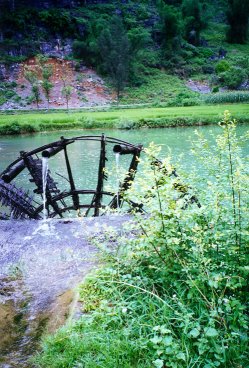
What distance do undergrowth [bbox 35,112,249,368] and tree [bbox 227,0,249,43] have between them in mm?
106173

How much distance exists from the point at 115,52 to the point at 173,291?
74766 millimetres

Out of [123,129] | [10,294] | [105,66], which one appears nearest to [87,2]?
[105,66]

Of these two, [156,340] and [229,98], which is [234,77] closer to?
[229,98]

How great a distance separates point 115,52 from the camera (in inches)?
2921

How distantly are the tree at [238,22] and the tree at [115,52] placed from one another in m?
35.4

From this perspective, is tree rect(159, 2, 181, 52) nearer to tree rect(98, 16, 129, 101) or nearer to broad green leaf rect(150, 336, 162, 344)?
tree rect(98, 16, 129, 101)

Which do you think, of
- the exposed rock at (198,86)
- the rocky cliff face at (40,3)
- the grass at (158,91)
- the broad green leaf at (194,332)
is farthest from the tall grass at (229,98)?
the rocky cliff face at (40,3)

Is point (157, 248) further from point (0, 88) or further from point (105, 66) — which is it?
point (105, 66)

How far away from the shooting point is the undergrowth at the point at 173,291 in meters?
3.35

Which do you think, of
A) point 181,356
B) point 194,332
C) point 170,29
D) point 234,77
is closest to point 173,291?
point 194,332

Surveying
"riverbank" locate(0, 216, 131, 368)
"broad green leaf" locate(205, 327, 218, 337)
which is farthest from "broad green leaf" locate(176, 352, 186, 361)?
"riverbank" locate(0, 216, 131, 368)

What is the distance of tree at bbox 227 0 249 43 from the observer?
10038cm

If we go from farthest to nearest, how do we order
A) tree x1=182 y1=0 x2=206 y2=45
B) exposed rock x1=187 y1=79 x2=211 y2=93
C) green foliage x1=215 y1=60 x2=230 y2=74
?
tree x1=182 y1=0 x2=206 y2=45 → green foliage x1=215 y1=60 x2=230 y2=74 → exposed rock x1=187 y1=79 x2=211 y2=93

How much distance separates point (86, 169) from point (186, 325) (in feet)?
64.2
